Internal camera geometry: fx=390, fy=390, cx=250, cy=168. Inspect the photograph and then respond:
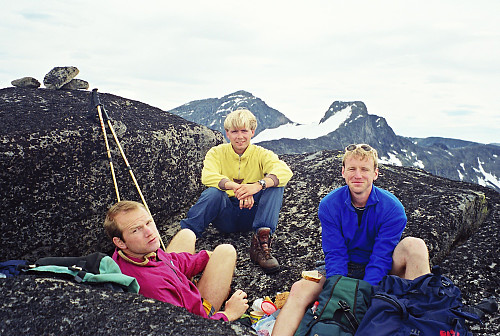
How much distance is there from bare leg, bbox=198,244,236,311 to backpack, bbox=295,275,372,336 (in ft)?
3.81

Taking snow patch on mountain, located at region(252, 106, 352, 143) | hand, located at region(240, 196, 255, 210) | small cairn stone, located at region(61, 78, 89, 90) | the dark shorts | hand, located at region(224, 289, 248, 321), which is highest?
snow patch on mountain, located at region(252, 106, 352, 143)

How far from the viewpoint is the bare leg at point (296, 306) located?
4.08m

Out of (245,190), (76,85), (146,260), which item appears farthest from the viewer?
(76,85)

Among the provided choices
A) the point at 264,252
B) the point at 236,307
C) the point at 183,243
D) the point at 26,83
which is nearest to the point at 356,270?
the point at 236,307

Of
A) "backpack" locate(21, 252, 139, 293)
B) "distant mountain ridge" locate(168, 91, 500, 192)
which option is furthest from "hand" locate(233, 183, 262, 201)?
"distant mountain ridge" locate(168, 91, 500, 192)

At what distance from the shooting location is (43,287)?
3363 mm

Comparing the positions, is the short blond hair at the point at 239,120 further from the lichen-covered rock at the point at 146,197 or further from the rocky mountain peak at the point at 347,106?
the rocky mountain peak at the point at 347,106

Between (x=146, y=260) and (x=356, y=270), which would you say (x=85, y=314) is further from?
(x=356, y=270)

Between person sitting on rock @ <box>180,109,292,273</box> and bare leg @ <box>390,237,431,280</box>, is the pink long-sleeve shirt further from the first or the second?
bare leg @ <box>390,237,431,280</box>

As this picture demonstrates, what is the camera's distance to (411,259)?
430 centimetres

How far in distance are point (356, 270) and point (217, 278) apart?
5.57ft

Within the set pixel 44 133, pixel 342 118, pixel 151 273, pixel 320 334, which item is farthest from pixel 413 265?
pixel 342 118

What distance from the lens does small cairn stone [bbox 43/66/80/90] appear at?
802 cm

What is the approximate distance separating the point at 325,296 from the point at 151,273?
5.95 feet
